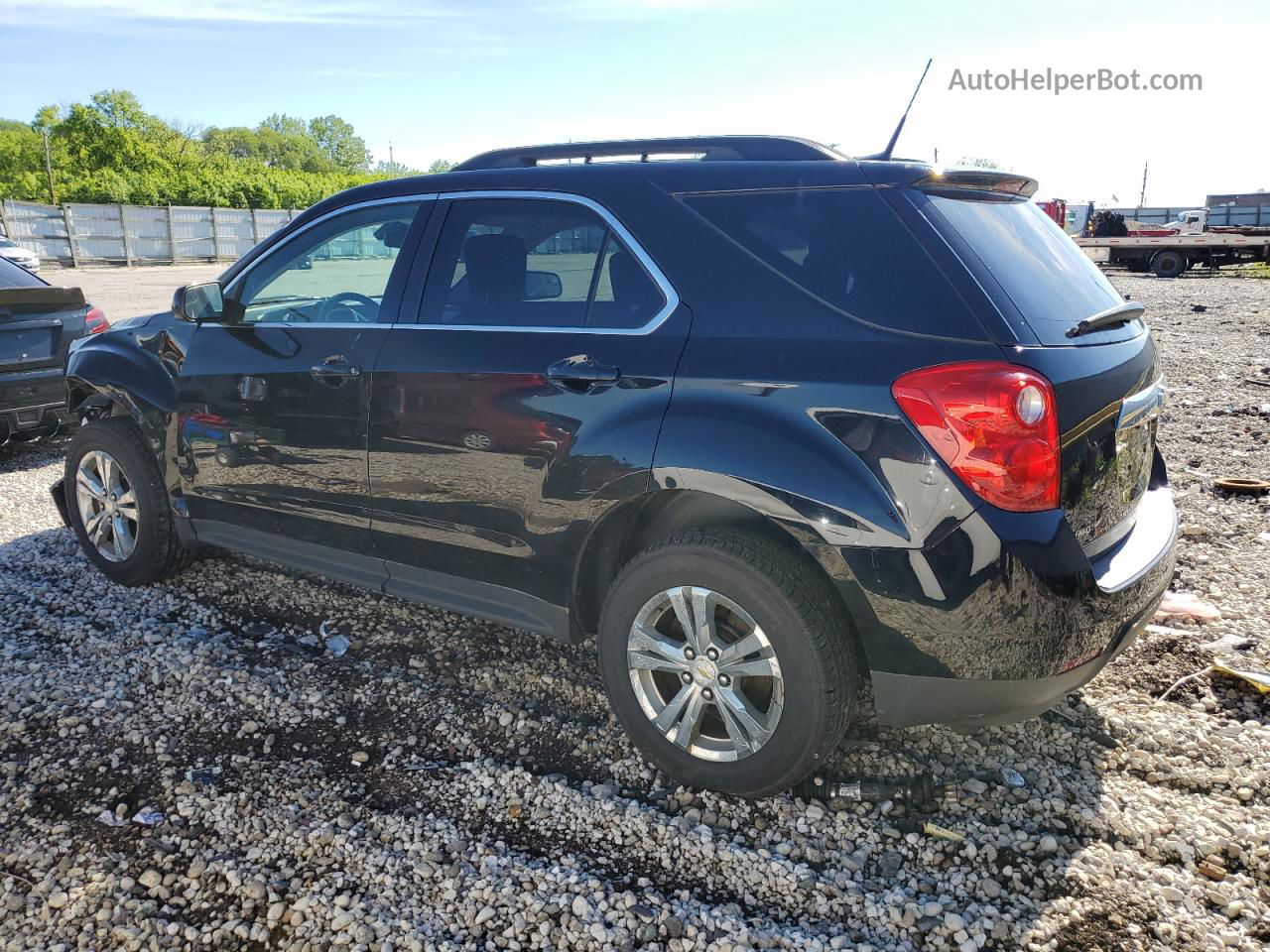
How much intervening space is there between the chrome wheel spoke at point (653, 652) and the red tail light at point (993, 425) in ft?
3.36

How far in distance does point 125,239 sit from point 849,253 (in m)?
41.7

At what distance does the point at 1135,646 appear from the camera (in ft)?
13.2

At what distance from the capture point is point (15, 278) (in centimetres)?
723

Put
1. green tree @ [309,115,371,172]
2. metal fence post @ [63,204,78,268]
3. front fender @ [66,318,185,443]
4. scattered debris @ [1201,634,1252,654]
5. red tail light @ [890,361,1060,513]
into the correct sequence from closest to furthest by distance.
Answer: red tail light @ [890,361,1060,513] < scattered debris @ [1201,634,1252,654] < front fender @ [66,318,185,443] < metal fence post @ [63,204,78,268] < green tree @ [309,115,371,172]

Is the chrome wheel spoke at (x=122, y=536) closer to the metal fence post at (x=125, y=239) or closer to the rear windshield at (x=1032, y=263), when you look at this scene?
the rear windshield at (x=1032, y=263)

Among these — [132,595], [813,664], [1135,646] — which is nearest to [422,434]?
[813,664]

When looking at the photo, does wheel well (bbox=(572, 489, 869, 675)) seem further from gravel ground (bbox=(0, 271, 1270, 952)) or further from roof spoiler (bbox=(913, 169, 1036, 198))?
roof spoiler (bbox=(913, 169, 1036, 198))

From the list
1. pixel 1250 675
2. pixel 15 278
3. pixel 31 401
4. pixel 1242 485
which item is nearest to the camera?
pixel 1250 675

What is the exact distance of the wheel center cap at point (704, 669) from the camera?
2.93 metres

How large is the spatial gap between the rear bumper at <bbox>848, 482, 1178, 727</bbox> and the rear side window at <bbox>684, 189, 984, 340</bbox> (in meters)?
0.57

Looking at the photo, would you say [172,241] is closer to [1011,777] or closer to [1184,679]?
[1184,679]

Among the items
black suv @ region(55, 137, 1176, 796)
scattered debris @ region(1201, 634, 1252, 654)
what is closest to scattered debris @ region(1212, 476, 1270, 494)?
scattered debris @ region(1201, 634, 1252, 654)

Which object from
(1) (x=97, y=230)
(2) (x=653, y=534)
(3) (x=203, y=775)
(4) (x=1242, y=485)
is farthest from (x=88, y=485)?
(1) (x=97, y=230)

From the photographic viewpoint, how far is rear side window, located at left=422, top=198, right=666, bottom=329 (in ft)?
10.3
